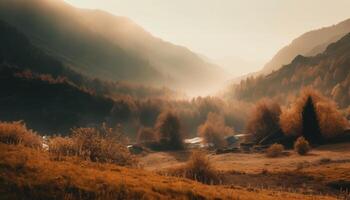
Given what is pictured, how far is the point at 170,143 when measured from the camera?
15025cm

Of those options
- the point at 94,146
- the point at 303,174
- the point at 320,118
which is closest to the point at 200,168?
the point at 94,146

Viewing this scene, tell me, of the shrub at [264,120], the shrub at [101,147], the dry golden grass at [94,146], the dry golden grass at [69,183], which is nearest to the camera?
the dry golden grass at [69,183]

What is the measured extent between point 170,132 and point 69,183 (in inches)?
5073

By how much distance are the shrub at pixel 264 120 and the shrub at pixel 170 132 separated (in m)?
26.1

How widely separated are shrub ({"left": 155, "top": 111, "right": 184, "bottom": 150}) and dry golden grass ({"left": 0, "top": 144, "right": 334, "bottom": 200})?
400 ft

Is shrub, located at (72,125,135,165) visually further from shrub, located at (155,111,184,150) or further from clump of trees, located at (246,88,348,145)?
shrub, located at (155,111,184,150)

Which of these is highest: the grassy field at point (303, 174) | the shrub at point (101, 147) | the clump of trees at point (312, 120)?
the clump of trees at point (312, 120)

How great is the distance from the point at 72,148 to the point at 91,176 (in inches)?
885

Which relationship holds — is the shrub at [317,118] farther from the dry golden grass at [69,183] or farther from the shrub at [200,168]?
the dry golden grass at [69,183]

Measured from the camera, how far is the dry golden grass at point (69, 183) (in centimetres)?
2150

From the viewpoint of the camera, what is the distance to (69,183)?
22.8m

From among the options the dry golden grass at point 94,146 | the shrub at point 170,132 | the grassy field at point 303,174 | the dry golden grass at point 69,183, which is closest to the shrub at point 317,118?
the grassy field at point 303,174

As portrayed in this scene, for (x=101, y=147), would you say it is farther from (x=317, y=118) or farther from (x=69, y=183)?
A: (x=317, y=118)

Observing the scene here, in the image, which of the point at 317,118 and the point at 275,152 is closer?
the point at 275,152
